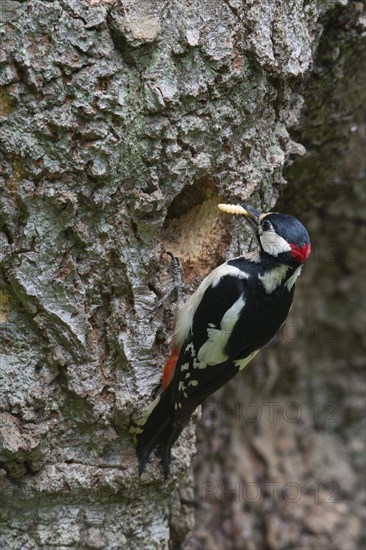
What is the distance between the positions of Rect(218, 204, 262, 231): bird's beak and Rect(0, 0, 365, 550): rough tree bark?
0.07 m

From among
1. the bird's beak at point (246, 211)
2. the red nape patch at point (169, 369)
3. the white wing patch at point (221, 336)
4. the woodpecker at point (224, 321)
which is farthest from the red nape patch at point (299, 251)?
the red nape patch at point (169, 369)

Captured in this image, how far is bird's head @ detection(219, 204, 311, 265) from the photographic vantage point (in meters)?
2.97

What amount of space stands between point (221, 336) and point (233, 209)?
0.51 metres

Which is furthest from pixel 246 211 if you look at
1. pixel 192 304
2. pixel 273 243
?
pixel 192 304

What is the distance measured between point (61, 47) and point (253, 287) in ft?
3.86

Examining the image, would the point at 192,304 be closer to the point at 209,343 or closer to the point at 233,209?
the point at 209,343

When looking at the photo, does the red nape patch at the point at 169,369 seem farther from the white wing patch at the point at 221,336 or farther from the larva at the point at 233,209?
the larva at the point at 233,209

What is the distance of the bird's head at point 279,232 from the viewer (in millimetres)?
2967

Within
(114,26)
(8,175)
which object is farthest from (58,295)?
(114,26)

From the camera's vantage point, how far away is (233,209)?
9.73ft

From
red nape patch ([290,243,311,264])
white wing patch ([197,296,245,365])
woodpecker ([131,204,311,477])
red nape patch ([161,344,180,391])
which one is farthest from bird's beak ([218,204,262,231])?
red nape patch ([161,344,180,391])

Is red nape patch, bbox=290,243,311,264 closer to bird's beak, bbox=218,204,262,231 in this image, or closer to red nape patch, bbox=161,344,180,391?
bird's beak, bbox=218,204,262,231

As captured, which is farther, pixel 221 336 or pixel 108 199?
pixel 221 336

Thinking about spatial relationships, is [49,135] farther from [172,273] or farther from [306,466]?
[306,466]
